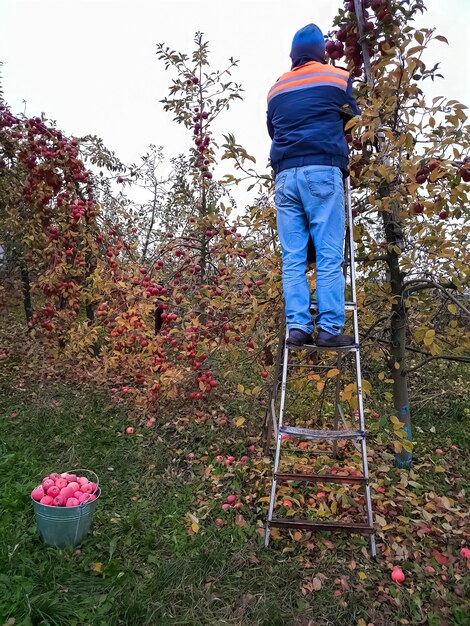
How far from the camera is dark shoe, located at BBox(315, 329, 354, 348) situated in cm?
243

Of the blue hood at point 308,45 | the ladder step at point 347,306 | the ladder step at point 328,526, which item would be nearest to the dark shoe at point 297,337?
the ladder step at point 347,306

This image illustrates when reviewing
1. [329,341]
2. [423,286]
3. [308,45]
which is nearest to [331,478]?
[329,341]

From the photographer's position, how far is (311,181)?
8.55 feet

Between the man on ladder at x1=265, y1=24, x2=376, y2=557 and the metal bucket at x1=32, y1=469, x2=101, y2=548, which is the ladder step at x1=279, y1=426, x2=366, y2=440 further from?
the metal bucket at x1=32, y1=469, x2=101, y2=548

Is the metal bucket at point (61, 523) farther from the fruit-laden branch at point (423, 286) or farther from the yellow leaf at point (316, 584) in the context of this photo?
the fruit-laden branch at point (423, 286)

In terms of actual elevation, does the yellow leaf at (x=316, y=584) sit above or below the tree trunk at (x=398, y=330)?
below

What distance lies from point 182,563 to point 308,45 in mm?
3043

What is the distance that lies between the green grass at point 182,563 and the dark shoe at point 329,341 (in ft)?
3.90

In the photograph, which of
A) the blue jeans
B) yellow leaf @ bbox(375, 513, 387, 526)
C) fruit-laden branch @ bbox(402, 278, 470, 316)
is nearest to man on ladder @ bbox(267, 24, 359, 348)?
the blue jeans

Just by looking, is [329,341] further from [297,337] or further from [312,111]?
[312,111]

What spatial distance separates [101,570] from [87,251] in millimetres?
3637

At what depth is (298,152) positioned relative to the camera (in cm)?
266

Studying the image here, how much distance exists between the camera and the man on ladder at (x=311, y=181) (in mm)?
2535

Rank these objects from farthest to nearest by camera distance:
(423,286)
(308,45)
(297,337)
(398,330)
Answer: (398,330) < (423,286) < (308,45) < (297,337)
